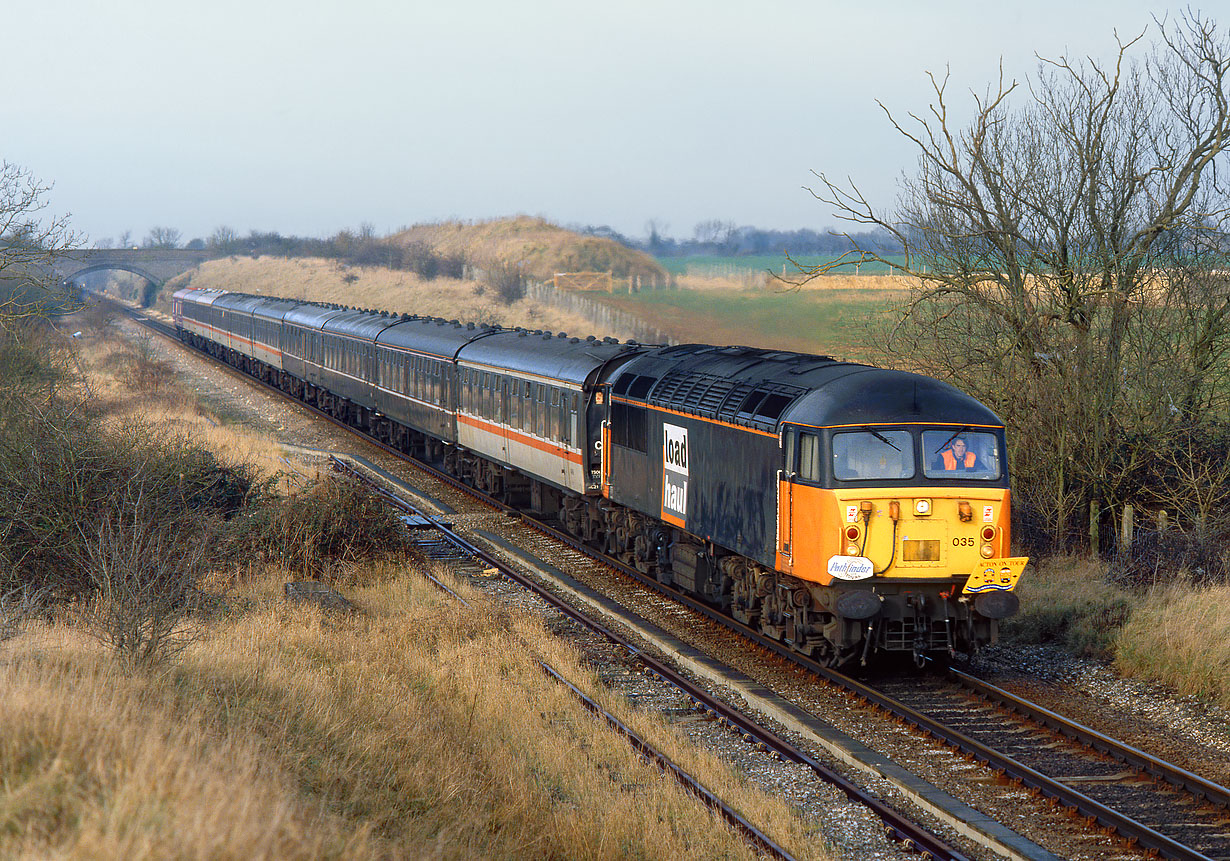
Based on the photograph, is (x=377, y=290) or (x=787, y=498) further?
(x=377, y=290)

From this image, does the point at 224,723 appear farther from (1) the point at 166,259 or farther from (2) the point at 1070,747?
(1) the point at 166,259

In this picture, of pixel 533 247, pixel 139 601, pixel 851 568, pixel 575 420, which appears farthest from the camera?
pixel 533 247

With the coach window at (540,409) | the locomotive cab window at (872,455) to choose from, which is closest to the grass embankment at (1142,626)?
the locomotive cab window at (872,455)

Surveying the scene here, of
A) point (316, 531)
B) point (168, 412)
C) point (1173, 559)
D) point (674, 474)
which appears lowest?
point (1173, 559)

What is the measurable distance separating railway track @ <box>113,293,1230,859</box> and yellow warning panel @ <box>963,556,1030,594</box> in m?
1.05

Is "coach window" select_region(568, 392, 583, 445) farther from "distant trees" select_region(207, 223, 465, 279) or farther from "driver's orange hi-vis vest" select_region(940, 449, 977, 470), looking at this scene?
"distant trees" select_region(207, 223, 465, 279)

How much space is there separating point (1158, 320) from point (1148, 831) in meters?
12.8

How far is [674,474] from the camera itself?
598 inches

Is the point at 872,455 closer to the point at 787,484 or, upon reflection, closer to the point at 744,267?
the point at 787,484

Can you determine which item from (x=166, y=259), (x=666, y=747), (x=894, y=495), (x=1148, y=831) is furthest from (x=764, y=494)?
(x=166, y=259)

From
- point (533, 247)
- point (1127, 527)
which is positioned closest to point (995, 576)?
point (1127, 527)

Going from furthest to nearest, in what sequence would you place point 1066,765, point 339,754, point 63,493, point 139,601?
point 63,493, point 1066,765, point 139,601, point 339,754

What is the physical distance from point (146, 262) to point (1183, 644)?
402 feet

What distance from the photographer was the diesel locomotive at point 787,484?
37.6 feet
